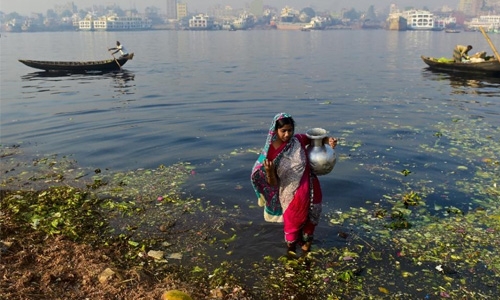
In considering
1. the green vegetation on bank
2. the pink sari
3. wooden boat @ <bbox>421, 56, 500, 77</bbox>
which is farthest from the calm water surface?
the pink sari

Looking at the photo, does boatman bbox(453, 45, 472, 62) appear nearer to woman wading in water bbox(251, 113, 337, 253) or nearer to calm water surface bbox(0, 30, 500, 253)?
calm water surface bbox(0, 30, 500, 253)

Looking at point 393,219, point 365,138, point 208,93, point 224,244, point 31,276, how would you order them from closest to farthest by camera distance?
point 31,276 < point 224,244 < point 393,219 < point 365,138 < point 208,93

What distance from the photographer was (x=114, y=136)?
14320mm

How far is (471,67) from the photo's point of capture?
28484 mm

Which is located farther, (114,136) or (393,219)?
(114,136)

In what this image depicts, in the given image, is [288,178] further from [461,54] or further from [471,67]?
[461,54]

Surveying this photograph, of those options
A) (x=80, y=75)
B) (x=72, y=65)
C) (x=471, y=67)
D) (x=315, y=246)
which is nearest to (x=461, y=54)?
(x=471, y=67)

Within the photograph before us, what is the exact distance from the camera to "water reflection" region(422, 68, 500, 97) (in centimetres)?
2342

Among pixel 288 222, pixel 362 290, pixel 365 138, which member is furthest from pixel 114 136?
pixel 362 290

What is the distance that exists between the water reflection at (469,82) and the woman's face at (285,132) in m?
21.2

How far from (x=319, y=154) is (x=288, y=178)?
1.81 ft

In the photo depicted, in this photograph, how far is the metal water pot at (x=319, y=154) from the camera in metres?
5.52

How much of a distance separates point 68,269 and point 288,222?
10.6 ft

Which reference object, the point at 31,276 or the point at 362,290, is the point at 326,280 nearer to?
the point at 362,290
